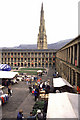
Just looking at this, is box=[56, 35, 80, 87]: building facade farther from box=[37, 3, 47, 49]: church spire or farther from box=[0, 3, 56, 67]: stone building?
box=[37, 3, 47, 49]: church spire

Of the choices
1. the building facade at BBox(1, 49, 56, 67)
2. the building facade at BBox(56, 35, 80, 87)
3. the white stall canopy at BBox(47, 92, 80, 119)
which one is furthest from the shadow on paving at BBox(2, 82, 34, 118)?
the building facade at BBox(1, 49, 56, 67)

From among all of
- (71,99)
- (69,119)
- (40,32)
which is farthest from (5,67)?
(40,32)

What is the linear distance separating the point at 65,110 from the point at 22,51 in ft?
208

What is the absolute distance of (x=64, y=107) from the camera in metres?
6.10

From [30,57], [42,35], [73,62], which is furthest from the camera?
[42,35]

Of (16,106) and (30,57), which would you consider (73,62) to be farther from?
(30,57)

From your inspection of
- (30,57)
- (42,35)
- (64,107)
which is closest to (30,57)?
(30,57)

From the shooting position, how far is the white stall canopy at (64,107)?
547 cm

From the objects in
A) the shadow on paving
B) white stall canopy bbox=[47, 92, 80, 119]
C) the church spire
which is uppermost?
the church spire

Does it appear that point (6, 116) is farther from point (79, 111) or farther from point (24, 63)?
point (24, 63)

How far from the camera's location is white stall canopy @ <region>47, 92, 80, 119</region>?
547 cm

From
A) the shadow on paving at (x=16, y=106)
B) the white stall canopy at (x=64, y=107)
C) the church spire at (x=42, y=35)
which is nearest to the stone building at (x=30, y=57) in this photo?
the church spire at (x=42, y=35)

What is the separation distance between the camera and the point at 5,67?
24.5m

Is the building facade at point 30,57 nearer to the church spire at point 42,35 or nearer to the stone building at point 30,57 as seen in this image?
the stone building at point 30,57
